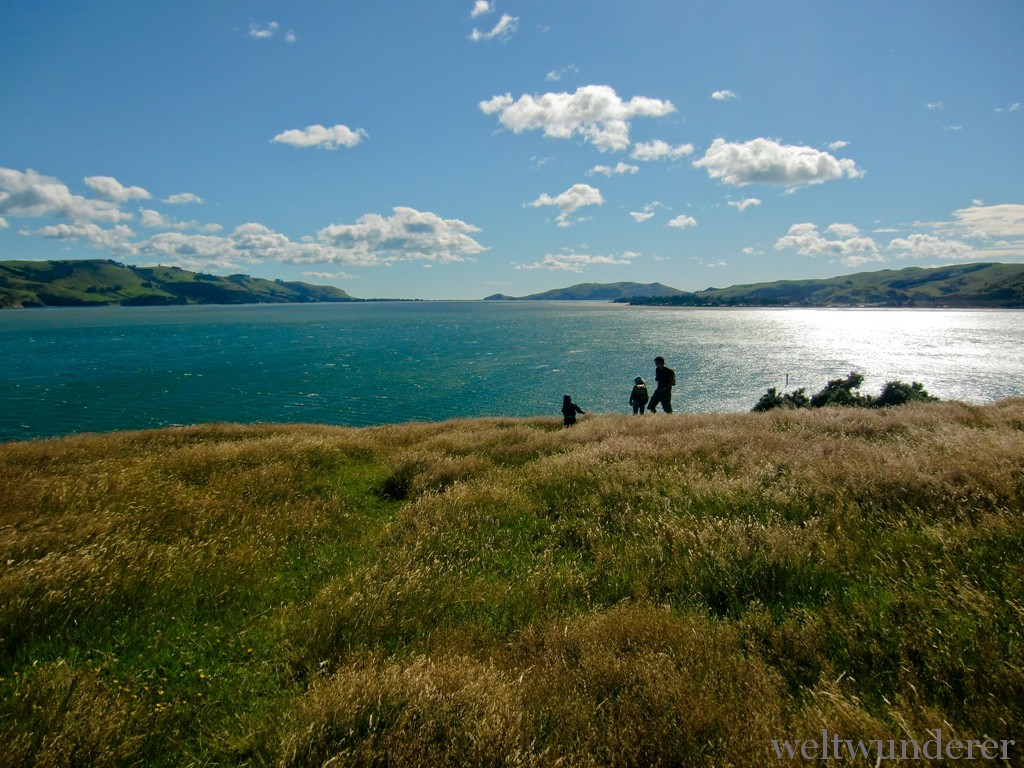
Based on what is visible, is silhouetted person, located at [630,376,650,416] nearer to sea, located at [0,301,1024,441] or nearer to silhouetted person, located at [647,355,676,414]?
silhouetted person, located at [647,355,676,414]

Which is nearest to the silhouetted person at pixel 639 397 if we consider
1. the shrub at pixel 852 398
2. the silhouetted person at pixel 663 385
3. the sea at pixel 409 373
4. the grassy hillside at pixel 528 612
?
the silhouetted person at pixel 663 385

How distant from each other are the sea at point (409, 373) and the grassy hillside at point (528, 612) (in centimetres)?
3103

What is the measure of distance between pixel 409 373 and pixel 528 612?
6296 cm

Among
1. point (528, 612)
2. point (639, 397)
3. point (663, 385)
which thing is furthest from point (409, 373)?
point (528, 612)

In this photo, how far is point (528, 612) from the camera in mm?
5422

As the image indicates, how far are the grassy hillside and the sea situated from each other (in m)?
31.0

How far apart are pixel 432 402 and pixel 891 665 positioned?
4649 centimetres

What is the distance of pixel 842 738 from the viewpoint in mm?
3033

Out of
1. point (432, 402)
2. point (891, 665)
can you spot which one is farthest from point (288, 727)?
point (432, 402)

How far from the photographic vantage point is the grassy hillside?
131 inches

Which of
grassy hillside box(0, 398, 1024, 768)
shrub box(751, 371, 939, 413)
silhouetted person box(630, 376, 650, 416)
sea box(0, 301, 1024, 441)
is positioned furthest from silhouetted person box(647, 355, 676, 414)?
sea box(0, 301, 1024, 441)

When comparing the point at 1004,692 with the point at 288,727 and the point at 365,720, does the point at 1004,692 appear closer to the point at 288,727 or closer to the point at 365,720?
the point at 365,720

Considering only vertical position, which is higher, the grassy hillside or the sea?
the grassy hillside

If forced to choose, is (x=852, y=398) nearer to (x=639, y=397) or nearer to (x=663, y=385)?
(x=663, y=385)
